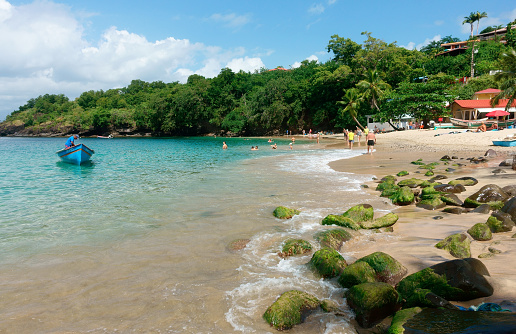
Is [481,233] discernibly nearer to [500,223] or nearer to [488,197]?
[500,223]

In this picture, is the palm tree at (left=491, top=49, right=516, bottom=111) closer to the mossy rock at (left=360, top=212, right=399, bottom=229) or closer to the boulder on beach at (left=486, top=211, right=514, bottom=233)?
the boulder on beach at (left=486, top=211, right=514, bottom=233)

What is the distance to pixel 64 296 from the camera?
4762 mm

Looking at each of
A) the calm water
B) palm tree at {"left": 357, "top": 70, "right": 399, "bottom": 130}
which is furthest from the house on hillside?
the calm water

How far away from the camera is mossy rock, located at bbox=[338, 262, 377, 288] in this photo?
4.46 metres

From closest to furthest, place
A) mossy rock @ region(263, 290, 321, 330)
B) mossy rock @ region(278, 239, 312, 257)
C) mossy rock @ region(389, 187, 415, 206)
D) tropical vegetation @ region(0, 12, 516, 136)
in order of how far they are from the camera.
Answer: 1. mossy rock @ region(263, 290, 321, 330)
2. mossy rock @ region(278, 239, 312, 257)
3. mossy rock @ region(389, 187, 415, 206)
4. tropical vegetation @ region(0, 12, 516, 136)

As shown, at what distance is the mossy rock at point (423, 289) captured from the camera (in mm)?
3584

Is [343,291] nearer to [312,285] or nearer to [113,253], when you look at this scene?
[312,285]

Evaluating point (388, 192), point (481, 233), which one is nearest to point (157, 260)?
point (481, 233)

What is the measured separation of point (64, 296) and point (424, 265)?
18.3ft

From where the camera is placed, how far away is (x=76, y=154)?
23938mm

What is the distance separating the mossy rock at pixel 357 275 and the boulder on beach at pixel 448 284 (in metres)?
0.44

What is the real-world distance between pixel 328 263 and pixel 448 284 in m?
1.71

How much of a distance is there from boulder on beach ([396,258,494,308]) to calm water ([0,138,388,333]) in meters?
0.88

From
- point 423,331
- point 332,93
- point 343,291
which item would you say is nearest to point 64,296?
point 343,291
